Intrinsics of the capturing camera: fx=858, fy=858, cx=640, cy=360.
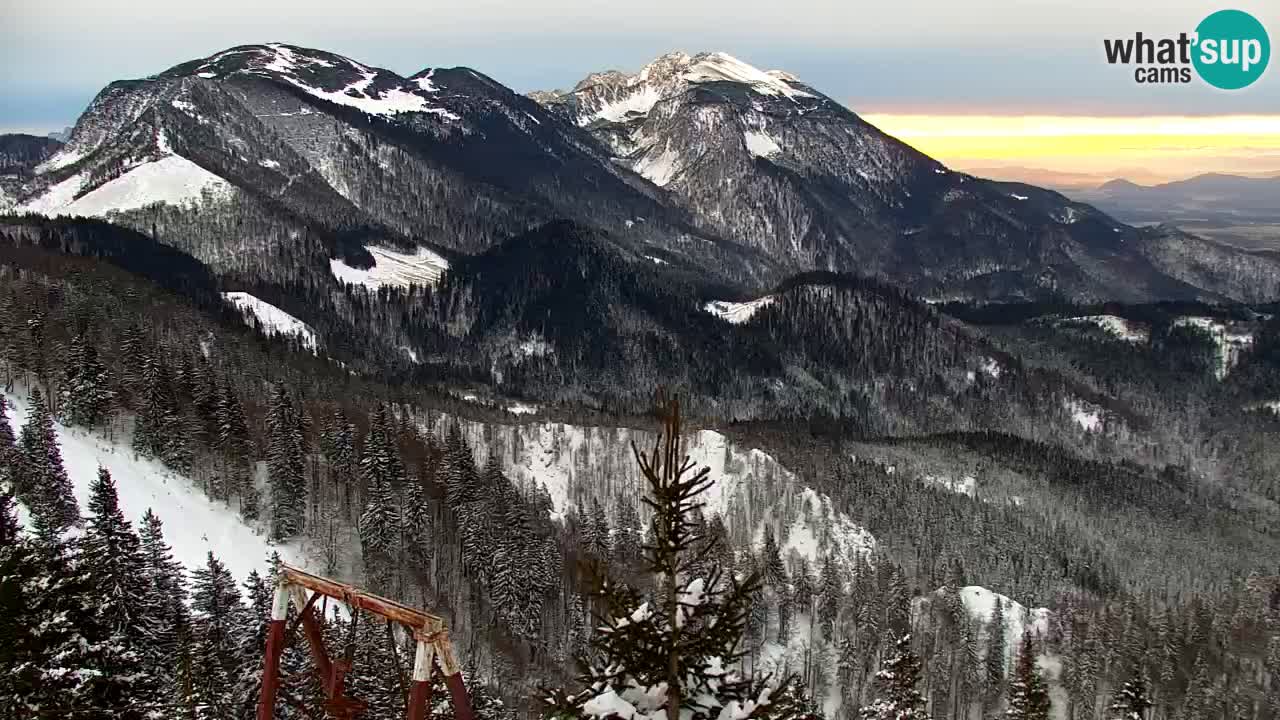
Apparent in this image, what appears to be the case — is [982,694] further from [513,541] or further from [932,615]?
[513,541]

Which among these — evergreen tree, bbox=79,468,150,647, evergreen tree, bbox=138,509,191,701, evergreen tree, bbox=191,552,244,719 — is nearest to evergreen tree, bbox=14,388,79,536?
evergreen tree, bbox=138,509,191,701

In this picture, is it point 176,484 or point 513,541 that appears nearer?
point 176,484

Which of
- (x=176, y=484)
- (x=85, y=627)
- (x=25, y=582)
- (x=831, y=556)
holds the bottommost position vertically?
(x=831, y=556)

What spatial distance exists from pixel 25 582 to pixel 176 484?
8663 cm

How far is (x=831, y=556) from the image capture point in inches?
7057

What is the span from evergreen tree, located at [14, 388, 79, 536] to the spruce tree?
256 ft

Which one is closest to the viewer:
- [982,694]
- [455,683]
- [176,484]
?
[455,683]

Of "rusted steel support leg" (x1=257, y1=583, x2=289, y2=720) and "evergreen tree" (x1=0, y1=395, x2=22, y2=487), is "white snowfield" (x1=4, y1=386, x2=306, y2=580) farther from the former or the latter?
"rusted steel support leg" (x1=257, y1=583, x2=289, y2=720)

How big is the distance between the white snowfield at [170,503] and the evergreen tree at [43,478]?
23.3 feet

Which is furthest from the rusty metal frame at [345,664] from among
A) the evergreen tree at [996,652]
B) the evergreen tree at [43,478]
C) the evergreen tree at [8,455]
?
the evergreen tree at [996,652]

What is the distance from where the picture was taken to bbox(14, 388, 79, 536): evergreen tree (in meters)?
79.4

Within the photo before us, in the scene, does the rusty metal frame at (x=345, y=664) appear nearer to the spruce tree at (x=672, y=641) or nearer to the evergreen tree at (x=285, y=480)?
the spruce tree at (x=672, y=641)

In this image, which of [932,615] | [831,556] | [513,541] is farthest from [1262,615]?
[513,541]

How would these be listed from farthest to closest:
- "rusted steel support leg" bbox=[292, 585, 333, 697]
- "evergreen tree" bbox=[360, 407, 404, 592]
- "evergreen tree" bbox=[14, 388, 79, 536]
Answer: "evergreen tree" bbox=[360, 407, 404, 592] → "evergreen tree" bbox=[14, 388, 79, 536] → "rusted steel support leg" bbox=[292, 585, 333, 697]
